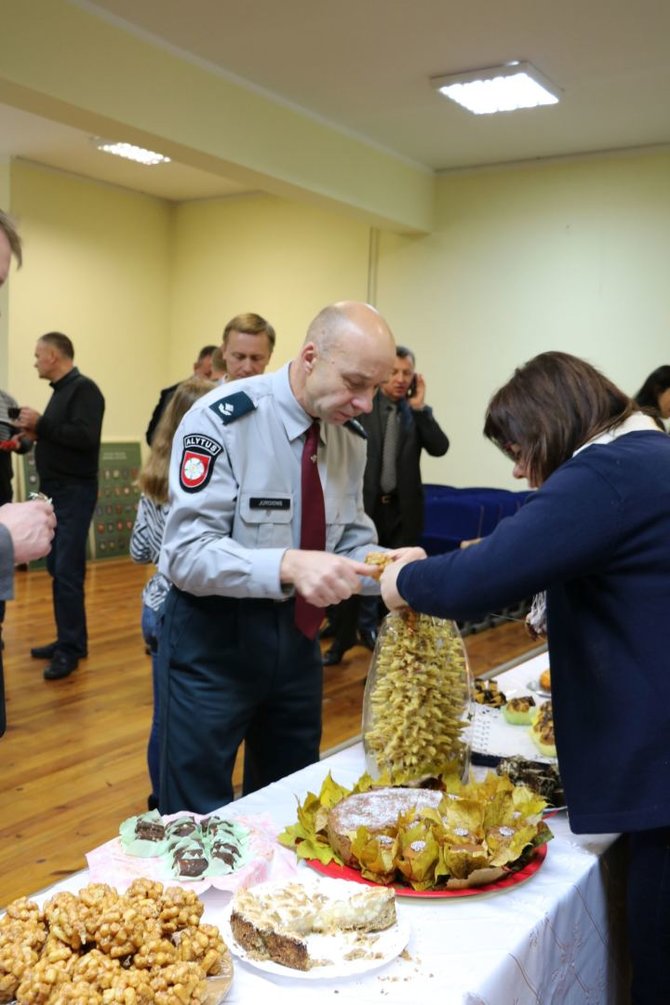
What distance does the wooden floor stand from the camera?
3086mm

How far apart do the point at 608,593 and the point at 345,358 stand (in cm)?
70

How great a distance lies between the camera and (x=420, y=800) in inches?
58.8

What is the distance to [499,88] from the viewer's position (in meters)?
5.49

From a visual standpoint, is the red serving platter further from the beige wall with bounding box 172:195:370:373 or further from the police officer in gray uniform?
the beige wall with bounding box 172:195:370:373

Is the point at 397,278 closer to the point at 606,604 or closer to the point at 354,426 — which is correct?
the point at 354,426

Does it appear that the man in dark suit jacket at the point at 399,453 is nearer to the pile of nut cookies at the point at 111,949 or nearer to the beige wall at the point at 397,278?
the beige wall at the point at 397,278

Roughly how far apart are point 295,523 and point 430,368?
233 inches

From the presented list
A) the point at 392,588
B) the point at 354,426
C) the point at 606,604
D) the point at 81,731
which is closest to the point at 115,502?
the point at 81,731

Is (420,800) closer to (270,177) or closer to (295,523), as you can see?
(295,523)

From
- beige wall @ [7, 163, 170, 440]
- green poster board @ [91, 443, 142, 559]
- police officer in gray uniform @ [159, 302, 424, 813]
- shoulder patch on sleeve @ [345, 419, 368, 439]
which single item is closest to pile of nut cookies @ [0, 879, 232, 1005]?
police officer in gray uniform @ [159, 302, 424, 813]

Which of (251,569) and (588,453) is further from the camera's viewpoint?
(251,569)

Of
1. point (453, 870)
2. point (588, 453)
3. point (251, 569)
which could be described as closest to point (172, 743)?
point (251, 569)

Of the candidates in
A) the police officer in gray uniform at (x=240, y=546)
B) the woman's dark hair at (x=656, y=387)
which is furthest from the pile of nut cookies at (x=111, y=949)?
the woman's dark hair at (x=656, y=387)

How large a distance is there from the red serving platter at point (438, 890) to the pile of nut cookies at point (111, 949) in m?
0.27
